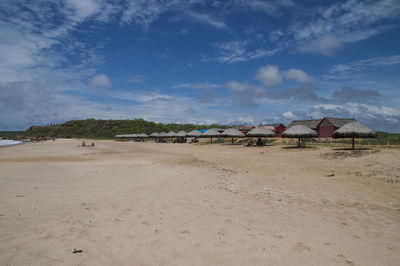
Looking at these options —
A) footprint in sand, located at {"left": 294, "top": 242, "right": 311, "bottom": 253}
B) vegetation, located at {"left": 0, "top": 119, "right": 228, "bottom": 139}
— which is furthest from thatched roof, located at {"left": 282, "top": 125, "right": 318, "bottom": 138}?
vegetation, located at {"left": 0, "top": 119, "right": 228, "bottom": 139}

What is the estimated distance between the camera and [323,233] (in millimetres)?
3785

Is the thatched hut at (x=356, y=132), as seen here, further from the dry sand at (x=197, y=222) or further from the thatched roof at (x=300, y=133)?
the dry sand at (x=197, y=222)

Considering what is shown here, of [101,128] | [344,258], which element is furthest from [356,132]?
[101,128]

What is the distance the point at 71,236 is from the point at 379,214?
19.7 feet

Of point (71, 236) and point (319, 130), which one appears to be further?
point (319, 130)

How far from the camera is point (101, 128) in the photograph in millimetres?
95562

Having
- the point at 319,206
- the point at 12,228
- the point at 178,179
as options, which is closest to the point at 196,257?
the point at 12,228

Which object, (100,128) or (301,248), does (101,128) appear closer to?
(100,128)

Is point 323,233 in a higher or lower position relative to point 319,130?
lower

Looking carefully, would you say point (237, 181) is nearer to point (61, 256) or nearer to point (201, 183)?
point (201, 183)

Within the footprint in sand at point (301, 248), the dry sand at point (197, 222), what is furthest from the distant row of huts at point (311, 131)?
the footprint in sand at point (301, 248)

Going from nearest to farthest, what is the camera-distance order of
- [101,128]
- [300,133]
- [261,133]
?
[300,133] < [261,133] < [101,128]

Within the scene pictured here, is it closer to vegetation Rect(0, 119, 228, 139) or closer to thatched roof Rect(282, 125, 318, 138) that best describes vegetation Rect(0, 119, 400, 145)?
vegetation Rect(0, 119, 228, 139)

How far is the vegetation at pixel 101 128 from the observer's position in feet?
283
